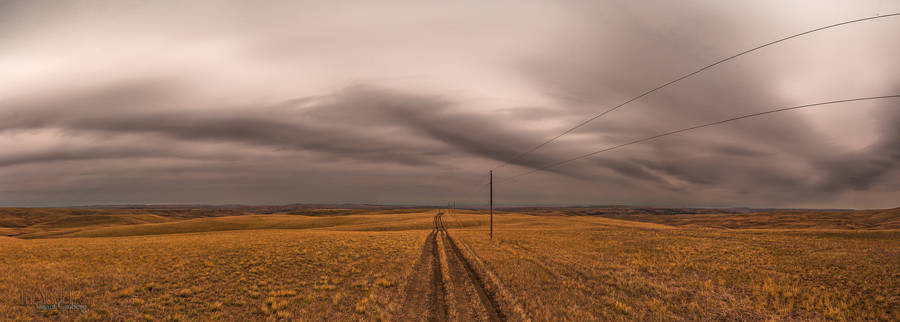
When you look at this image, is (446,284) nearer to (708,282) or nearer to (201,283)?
(201,283)

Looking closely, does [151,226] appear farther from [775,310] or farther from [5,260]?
[775,310]

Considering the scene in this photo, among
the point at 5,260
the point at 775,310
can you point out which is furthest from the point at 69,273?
the point at 775,310

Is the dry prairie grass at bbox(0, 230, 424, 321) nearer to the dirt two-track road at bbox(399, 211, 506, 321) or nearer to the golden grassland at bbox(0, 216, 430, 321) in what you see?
the golden grassland at bbox(0, 216, 430, 321)

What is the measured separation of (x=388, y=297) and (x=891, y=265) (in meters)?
31.7

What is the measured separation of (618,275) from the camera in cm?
2072

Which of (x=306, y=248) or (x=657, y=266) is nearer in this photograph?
(x=657, y=266)

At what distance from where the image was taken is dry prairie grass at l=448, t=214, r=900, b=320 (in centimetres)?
1374

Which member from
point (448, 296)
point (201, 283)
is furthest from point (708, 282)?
point (201, 283)

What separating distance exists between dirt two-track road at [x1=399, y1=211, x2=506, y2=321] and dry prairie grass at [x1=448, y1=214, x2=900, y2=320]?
1606 millimetres

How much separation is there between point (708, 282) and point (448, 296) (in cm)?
1487

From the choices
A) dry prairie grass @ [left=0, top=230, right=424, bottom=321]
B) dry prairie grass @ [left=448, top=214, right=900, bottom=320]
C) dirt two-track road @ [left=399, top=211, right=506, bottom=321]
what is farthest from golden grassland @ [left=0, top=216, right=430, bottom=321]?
dry prairie grass @ [left=448, top=214, right=900, bottom=320]

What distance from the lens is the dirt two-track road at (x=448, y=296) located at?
1265 centimetres

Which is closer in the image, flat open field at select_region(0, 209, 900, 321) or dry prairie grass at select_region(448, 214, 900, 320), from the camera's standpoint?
flat open field at select_region(0, 209, 900, 321)

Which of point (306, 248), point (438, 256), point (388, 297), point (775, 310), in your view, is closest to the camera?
point (775, 310)
